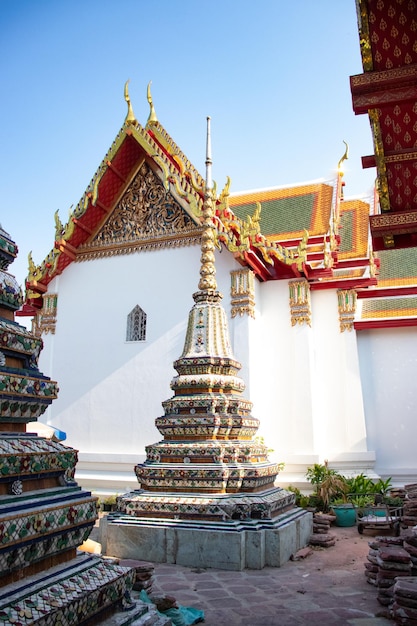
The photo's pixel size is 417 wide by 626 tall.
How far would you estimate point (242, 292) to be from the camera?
7.98m

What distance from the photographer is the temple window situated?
339 inches

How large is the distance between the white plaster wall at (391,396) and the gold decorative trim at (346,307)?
1.99 feet

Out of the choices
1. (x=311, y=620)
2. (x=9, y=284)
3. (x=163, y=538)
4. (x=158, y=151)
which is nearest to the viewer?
(x=9, y=284)

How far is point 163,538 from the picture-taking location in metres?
4.41

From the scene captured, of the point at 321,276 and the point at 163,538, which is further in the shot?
the point at 321,276

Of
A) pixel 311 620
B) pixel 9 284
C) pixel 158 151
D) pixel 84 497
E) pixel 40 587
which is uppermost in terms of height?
pixel 158 151

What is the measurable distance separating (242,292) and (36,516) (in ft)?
20.2

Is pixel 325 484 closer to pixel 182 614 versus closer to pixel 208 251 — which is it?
pixel 208 251

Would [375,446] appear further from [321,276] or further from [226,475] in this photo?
[226,475]

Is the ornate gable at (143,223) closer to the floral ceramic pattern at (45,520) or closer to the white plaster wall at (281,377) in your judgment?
the white plaster wall at (281,377)

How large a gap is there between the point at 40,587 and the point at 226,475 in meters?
2.82

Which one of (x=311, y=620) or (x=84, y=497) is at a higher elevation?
(x=84, y=497)

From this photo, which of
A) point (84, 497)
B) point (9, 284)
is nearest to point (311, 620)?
point (84, 497)

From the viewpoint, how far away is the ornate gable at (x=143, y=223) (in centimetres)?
A: 865
